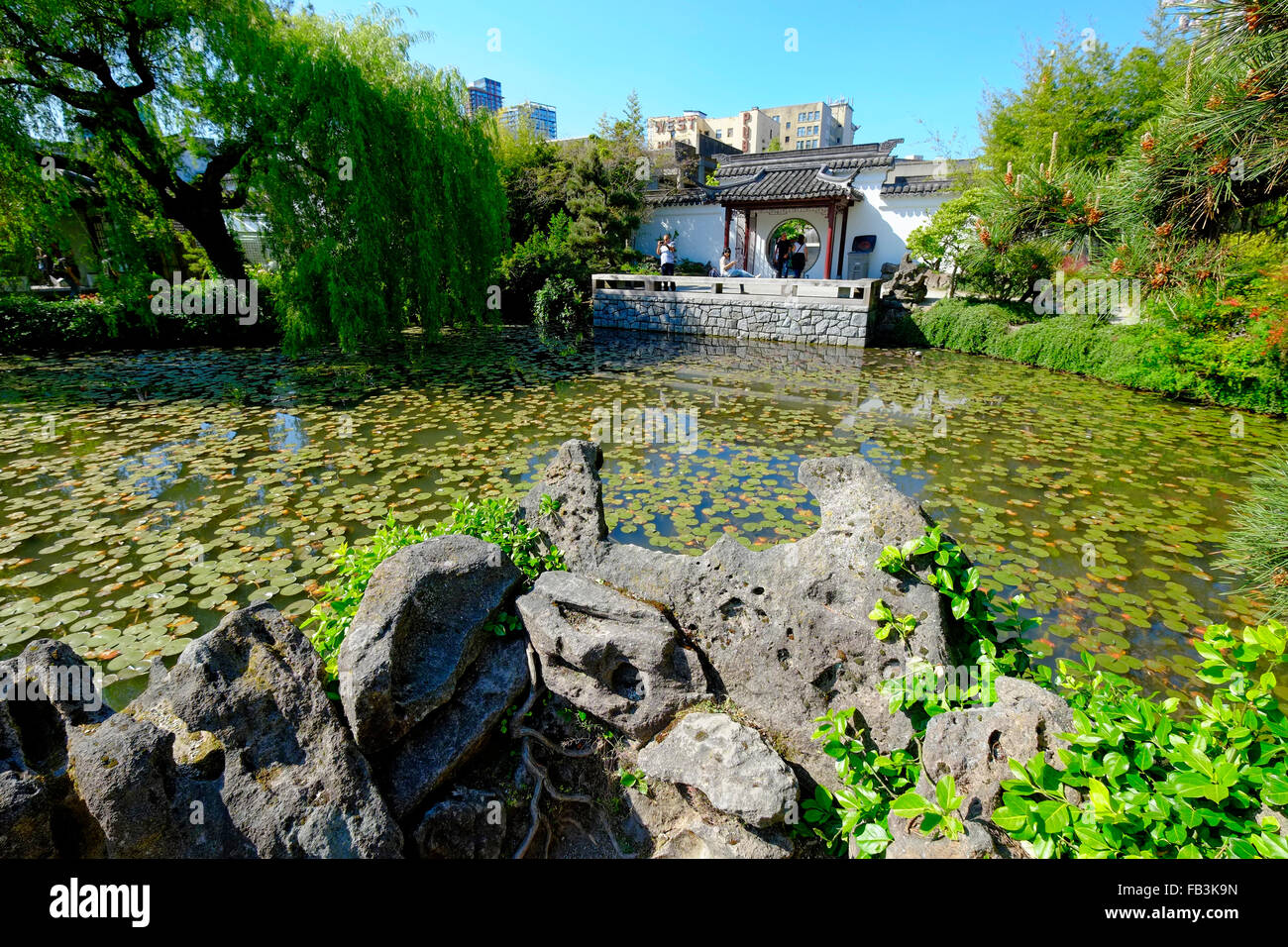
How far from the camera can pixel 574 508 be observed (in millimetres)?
2502

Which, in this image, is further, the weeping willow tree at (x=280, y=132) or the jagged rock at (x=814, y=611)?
the weeping willow tree at (x=280, y=132)

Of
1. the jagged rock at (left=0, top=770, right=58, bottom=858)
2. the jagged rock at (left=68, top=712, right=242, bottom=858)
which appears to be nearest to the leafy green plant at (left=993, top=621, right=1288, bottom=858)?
the jagged rock at (left=68, top=712, right=242, bottom=858)

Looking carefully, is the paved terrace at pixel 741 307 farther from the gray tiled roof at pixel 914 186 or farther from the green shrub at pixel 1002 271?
the gray tiled roof at pixel 914 186

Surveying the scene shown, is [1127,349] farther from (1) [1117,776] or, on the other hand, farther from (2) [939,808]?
(2) [939,808]

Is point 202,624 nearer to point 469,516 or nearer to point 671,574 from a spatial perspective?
point 469,516

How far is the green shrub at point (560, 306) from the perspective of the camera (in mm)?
16422

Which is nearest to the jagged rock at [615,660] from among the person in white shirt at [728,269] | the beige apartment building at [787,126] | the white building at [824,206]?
the person in white shirt at [728,269]

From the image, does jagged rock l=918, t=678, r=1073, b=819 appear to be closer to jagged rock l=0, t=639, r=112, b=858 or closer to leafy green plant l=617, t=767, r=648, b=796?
leafy green plant l=617, t=767, r=648, b=796

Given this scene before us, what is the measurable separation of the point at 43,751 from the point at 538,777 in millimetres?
1283

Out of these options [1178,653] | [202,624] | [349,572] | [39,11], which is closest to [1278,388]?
[1178,653]

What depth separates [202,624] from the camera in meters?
3.45

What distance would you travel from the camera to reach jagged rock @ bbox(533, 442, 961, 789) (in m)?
1.87

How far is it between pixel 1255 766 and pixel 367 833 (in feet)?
6.50

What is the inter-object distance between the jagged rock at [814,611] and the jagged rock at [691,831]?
0.95 feet
